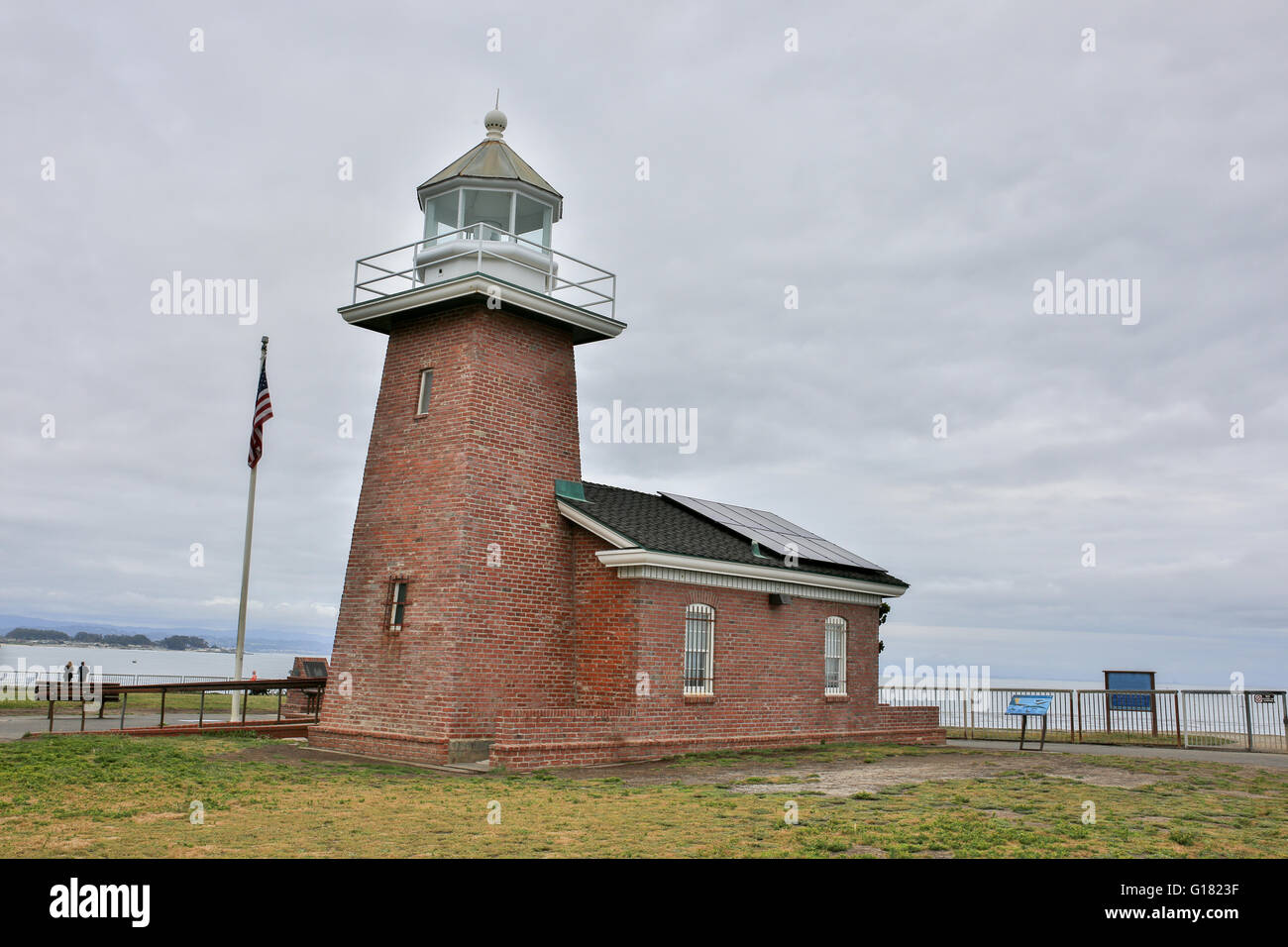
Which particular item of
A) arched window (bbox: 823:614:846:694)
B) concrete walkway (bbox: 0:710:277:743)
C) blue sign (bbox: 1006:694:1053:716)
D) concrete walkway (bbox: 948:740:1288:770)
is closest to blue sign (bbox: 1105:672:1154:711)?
concrete walkway (bbox: 948:740:1288:770)

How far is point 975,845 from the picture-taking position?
8328 millimetres

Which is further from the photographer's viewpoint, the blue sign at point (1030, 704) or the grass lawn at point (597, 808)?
the blue sign at point (1030, 704)

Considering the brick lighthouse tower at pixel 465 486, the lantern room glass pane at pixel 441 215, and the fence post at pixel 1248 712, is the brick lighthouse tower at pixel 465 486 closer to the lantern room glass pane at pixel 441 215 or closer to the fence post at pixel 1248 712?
the lantern room glass pane at pixel 441 215

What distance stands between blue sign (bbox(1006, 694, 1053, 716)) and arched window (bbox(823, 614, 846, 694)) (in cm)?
356

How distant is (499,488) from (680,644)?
4.31 m

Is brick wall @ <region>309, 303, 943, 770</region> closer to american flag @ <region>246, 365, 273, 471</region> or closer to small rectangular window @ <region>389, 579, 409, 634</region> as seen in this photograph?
small rectangular window @ <region>389, 579, 409, 634</region>

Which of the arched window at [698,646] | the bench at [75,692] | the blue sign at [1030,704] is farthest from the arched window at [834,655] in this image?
the bench at [75,692]

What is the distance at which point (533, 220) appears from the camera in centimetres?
1956

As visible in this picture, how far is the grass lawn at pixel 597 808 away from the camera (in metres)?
8.22

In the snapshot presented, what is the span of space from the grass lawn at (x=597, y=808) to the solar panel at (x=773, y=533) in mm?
6590

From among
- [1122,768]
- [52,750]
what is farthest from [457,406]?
[1122,768]

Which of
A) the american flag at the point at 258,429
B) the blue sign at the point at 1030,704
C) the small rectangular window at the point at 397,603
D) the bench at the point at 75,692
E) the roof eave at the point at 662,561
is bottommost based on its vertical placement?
the bench at the point at 75,692

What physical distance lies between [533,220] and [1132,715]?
18239 millimetres

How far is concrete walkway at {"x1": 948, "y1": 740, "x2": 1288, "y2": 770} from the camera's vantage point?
712 inches
